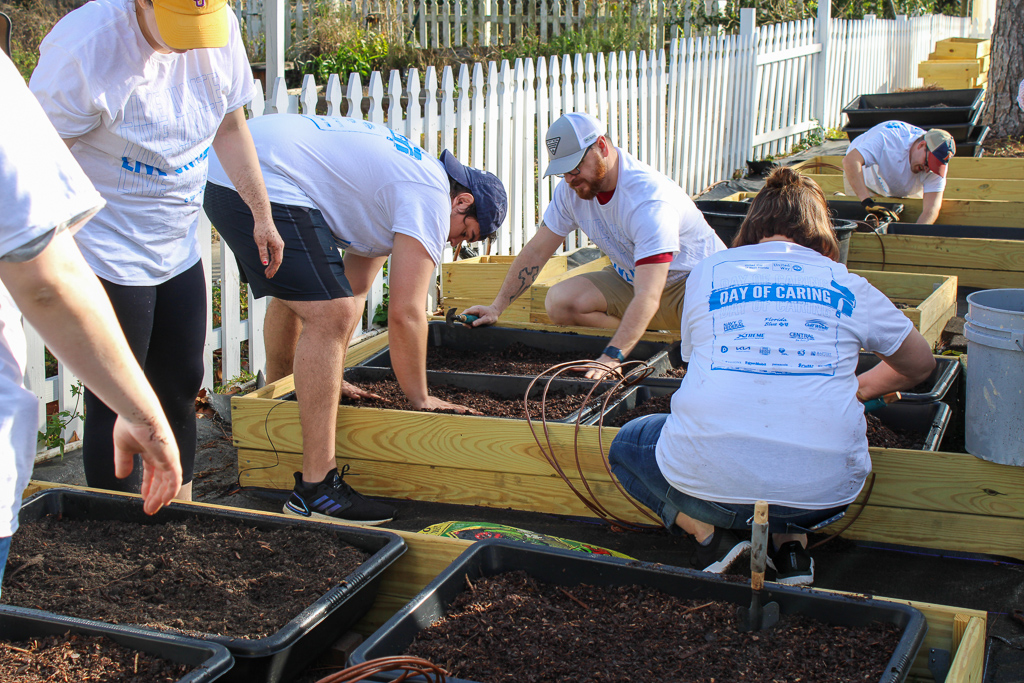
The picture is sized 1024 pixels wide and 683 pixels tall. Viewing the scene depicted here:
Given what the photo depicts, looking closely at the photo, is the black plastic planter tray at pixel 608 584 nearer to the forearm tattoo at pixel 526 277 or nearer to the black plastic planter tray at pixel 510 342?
the black plastic planter tray at pixel 510 342

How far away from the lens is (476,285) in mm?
4832

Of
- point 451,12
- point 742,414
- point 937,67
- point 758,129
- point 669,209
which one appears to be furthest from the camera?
point 451,12

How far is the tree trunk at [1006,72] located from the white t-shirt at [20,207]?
12.2 meters

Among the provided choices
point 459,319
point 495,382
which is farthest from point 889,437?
point 459,319

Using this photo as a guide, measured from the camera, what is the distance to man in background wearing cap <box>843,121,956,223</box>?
6.05 metres

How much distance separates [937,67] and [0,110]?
15.3 m

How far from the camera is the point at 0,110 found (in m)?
1.09

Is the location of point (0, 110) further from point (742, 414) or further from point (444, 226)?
point (444, 226)

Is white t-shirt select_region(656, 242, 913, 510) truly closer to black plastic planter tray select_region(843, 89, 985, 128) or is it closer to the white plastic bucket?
the white plastic bucket

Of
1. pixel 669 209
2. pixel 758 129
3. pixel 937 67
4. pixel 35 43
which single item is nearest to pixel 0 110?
pixel 669 209

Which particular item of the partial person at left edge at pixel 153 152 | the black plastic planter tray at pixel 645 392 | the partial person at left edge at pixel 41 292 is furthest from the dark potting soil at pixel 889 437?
the partial person at left edge at pixel 41 292

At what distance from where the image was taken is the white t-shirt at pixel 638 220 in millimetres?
3572

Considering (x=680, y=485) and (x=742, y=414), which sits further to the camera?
(x=680, y=485)

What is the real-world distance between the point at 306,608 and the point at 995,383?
1.89 metres
